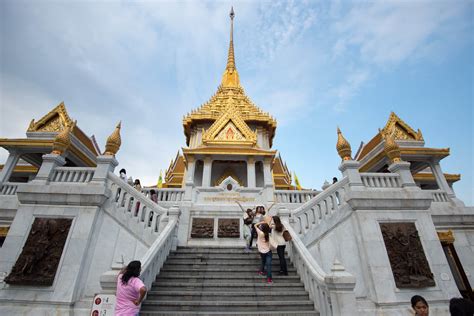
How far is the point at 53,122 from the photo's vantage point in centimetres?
1414

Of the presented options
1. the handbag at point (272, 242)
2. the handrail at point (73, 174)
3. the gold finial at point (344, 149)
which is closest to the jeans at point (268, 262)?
the handbag at point (272, 242)

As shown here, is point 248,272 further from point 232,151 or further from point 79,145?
point 79,145

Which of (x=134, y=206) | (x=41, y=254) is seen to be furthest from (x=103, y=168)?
(x=41, y=254)

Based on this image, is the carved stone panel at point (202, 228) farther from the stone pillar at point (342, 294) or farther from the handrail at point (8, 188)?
the handrail at point (8, 188)

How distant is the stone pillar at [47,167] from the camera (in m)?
7.81

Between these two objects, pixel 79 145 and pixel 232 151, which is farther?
pixel 232 151

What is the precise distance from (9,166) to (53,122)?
128 inches

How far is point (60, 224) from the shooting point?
720 centimetres

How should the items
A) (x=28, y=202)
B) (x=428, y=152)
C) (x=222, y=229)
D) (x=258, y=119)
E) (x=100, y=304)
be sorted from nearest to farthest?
(x=100, y=304), (x=28, y=202), (x=222, y=229), (x=428, y=152), (x=258, y=119)

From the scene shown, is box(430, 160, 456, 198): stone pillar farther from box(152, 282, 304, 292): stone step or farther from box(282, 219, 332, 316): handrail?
box(152, 282, 304, 292): stone step

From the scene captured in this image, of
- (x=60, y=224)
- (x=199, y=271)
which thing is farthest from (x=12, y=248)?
A: (x=199, y=271)

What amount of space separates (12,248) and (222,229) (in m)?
6.46

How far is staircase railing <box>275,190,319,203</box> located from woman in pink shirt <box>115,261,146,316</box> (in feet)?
28.9

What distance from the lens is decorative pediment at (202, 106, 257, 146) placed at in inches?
688
